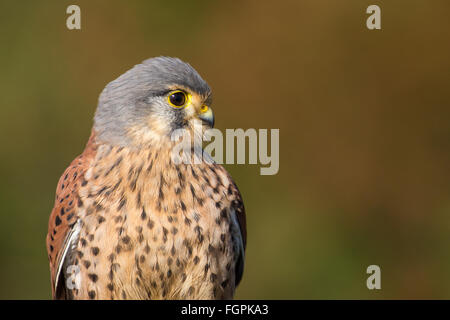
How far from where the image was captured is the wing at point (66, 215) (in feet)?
10.9

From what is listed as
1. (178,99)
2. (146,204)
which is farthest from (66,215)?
(178,99)

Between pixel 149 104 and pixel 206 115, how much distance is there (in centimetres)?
31

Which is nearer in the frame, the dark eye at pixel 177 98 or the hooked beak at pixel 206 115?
the dark eye at pixel 177 98

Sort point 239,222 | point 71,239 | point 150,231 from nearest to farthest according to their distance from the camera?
point 150,231 → point 71,239 → point 239,222

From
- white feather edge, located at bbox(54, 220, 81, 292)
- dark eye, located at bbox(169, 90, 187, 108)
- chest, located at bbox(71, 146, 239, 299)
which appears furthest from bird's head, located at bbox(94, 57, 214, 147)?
white feather edge, located at bbox(54, 220, 81, 292)

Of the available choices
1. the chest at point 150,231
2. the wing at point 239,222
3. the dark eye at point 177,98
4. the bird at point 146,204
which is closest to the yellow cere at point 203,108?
the bird at point 146,204

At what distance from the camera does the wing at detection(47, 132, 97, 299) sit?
332 centimetres

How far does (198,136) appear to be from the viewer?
331cm

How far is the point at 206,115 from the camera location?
3355 mm

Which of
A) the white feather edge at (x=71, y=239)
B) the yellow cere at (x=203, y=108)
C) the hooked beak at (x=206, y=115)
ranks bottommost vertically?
the white feather edge at (x=71, y=239)


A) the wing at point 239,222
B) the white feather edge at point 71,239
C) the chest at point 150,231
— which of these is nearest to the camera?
the chest at point 150,231

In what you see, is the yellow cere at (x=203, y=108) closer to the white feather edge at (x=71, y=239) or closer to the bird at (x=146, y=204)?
the bird at (x=146, y=204)

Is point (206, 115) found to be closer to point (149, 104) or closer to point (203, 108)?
point (203, 108)

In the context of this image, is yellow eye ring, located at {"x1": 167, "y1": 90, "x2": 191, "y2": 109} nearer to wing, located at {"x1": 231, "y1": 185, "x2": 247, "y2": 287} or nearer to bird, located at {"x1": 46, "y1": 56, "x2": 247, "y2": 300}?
bird, located at {"x1": 46, "y1": 56, "x2": 247, "y2": 300}
